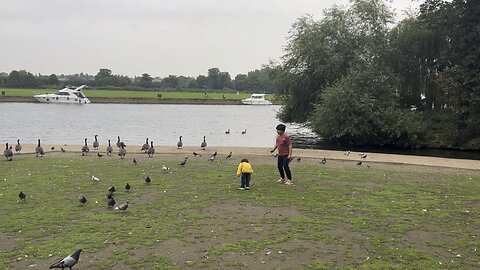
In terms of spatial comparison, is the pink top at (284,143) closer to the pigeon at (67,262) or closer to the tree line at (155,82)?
the pigeon at (67,262)

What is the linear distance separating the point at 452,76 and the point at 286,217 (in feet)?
91.2

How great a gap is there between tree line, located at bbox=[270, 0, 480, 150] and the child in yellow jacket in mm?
22086

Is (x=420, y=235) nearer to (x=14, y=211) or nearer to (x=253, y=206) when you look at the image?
(x=253, y=206)

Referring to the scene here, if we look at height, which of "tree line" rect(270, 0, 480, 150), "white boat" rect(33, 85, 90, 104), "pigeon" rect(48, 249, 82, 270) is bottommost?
"pigeon" rect(48, 249, 82, 270)

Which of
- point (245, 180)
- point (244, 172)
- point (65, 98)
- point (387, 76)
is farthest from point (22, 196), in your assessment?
point (65, 98)

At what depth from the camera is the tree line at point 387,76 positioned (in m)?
35.8

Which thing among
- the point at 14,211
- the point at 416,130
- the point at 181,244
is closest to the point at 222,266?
the point at 181,244

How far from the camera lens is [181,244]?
9.73 meters

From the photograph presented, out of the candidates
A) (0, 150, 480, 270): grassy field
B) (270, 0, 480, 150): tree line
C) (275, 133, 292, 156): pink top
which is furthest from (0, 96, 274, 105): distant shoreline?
(275, 133, 292, 156): pink top

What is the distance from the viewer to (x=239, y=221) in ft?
37.8

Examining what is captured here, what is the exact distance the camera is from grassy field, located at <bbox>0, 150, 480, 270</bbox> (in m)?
8.97

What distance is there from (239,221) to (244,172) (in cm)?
381

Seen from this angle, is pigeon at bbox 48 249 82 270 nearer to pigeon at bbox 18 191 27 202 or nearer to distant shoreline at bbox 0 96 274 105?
pigeon at bbox 18 191 27 202

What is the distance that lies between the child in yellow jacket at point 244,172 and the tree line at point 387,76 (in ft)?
72.5
